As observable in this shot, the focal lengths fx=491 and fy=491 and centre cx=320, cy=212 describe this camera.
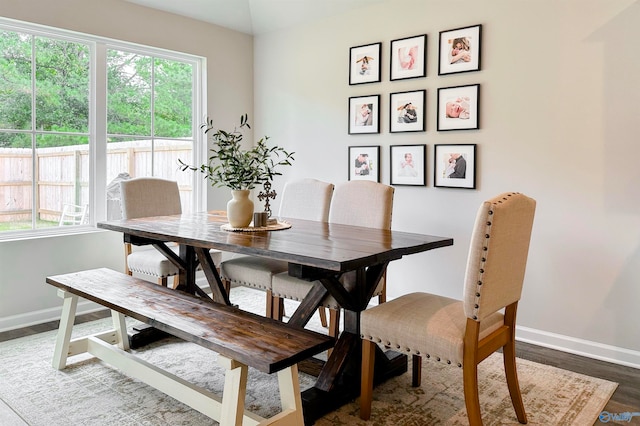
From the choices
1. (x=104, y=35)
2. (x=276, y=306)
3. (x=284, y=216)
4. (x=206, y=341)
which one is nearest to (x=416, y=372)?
(x=276, y=306)

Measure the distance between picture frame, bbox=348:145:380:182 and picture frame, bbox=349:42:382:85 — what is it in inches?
21.8

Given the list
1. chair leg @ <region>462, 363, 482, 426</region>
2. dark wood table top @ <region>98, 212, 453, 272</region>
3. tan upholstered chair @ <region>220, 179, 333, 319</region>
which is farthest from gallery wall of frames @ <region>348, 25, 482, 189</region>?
chair leg @ <region>462, 363, 482, 426</region>

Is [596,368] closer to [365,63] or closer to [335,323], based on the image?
[335,323]

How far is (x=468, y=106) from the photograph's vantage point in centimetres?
346

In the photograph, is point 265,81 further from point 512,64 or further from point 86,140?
point 512,64

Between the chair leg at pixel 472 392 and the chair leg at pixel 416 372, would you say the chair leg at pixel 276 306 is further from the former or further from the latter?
Result: the chair leg at pixel 472 392

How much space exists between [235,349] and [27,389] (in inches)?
56.5

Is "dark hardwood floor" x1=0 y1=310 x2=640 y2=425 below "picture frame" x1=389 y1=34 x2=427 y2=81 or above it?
below

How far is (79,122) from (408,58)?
2595 millimetres

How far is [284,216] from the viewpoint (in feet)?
11.9

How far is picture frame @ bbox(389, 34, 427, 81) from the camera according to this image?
3678mm

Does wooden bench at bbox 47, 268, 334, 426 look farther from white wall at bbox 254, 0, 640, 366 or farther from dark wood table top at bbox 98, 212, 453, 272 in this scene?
white wall at bbox 254, 0, 640, 366

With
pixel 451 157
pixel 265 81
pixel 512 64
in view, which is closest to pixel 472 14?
pixel 512 64

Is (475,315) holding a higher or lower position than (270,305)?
higher
